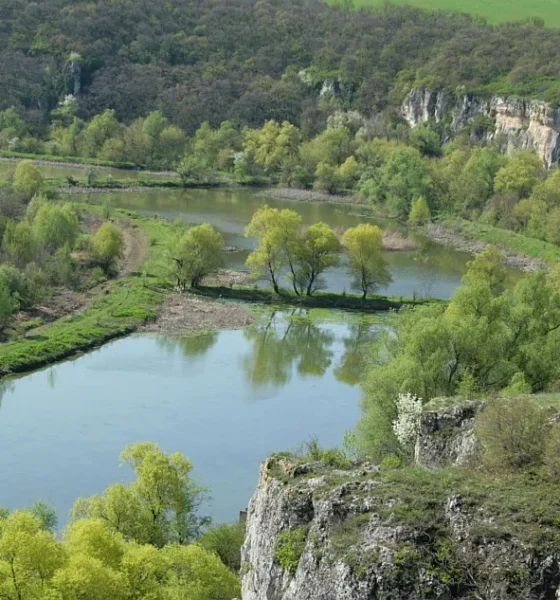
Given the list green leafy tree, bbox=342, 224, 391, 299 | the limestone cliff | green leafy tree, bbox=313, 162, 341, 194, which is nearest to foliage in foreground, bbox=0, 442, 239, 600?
the limestone cliff

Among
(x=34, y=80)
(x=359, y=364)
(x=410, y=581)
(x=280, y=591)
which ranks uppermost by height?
(x=34, y=80)

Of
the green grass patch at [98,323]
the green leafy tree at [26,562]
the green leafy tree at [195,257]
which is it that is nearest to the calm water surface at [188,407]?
the green grass patch at [98,323]

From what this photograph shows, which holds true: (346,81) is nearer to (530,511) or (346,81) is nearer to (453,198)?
(453,198)

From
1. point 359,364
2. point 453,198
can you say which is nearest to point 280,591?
point 359,364

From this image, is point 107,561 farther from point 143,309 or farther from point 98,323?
point 143,309

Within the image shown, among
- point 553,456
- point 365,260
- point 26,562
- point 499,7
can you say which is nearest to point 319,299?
point 365,260

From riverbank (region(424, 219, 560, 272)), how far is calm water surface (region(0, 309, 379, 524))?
24.0 metres

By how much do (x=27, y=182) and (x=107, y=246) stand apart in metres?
18.3

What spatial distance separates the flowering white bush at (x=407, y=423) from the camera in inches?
1065

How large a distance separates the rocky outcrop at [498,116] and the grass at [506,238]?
2222 cm

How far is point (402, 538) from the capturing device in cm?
1623

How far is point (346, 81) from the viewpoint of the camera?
134500mm

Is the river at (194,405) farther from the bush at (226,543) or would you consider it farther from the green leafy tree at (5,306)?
the bush at (226,543)

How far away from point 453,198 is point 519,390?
219ft
